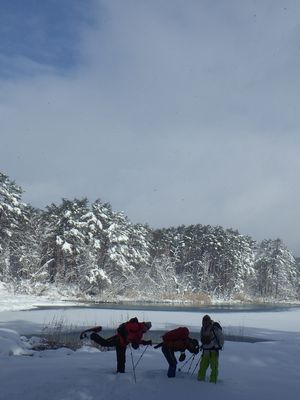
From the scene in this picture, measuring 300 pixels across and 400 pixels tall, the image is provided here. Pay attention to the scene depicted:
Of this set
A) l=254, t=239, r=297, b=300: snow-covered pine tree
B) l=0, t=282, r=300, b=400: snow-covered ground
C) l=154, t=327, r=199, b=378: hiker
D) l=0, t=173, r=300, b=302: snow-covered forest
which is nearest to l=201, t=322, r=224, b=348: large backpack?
l=154, t=327, r=199, b=378: hiker

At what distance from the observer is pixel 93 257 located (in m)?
54.7

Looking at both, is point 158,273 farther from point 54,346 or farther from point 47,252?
point 54,346

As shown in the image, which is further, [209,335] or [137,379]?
[209,335]

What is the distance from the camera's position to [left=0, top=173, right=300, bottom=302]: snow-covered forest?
167 feet

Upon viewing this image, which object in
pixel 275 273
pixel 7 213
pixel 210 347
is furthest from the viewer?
pixel 275 273

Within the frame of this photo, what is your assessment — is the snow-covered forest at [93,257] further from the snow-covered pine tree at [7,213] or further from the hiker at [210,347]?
the hiker at [210,347]

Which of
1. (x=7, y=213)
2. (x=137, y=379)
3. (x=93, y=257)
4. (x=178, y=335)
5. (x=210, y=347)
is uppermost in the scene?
(x=7, y=213)

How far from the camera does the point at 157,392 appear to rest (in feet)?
24.3

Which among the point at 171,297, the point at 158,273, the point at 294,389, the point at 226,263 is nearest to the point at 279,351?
the point at 294,389

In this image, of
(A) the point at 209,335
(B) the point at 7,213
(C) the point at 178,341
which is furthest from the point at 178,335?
(B) the point at 7,213

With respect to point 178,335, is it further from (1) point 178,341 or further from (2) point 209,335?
(2) point 209,335

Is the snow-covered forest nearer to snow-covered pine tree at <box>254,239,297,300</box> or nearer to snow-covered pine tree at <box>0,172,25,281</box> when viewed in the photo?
snow-covered pine tree at <box>0,172,25,281</box>

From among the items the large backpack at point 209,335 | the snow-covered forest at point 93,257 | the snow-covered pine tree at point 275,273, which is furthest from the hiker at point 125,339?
the snow-covered pine tree at point 275,273

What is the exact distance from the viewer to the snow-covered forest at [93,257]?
167 ft
